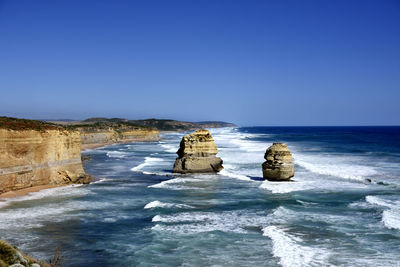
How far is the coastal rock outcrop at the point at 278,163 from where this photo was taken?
1012 inches

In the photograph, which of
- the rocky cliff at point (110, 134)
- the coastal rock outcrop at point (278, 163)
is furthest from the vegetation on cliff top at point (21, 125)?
the rocky cliff at point (110, 134)

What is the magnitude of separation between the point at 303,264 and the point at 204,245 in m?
3.61

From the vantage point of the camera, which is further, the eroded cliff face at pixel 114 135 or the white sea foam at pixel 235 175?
the eroded cliff face at pixel 114 135

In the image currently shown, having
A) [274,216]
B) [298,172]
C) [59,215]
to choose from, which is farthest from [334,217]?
[298,172]

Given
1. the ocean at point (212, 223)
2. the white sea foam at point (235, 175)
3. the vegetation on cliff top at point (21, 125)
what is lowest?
the ocean at point (212, 223)

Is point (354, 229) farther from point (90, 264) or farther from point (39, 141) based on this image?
point (39, 141)

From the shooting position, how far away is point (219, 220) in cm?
1683

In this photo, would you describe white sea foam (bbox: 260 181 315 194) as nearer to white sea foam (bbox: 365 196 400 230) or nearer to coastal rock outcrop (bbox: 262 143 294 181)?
coastal rock outcrop (bbox: 262 143 294 181)

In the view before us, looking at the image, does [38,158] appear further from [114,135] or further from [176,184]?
[114,135]

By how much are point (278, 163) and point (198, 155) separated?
7845 millimetres

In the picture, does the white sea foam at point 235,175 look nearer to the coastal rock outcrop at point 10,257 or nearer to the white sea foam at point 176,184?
the white sea foam at point 176,184

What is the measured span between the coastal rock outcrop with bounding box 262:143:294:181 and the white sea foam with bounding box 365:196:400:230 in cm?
601

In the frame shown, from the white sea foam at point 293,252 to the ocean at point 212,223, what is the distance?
0.03m

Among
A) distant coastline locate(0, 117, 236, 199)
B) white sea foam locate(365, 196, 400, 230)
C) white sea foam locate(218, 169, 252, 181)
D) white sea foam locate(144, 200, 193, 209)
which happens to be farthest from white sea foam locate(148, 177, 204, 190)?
white sea foam locate(365, 196, 400, 230)
